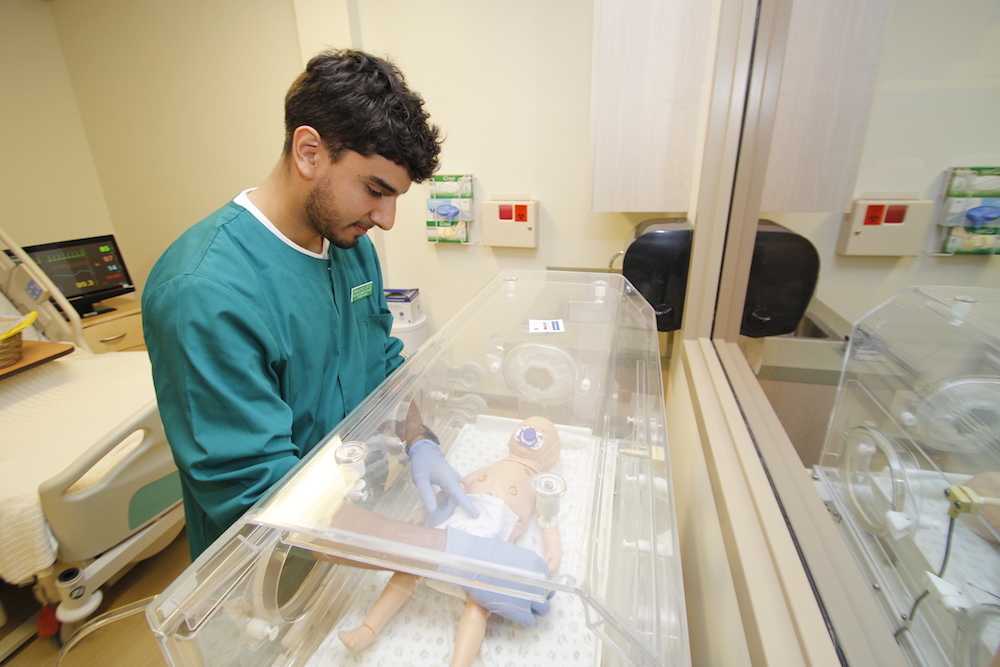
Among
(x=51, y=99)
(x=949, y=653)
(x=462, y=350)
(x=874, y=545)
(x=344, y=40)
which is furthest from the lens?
(x=51, y=99)

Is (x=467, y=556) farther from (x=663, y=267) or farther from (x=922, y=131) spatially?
(x=922, y=131)

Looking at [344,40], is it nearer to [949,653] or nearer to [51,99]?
[51,99]

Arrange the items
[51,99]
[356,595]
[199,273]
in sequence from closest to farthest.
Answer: [199,273] < [356,595] < [51,99]

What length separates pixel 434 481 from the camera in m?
0.95

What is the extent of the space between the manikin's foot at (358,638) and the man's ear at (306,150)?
2.88 ft

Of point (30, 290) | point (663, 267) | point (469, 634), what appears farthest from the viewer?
point (30, 290)

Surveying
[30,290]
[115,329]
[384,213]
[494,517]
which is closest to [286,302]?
[384,213]

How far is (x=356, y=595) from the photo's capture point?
889 millimetres

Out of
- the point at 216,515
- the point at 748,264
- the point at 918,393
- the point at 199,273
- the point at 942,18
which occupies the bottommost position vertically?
the point at 216,515

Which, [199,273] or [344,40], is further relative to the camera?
[344,40]

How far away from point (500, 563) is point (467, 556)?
0.15 ft

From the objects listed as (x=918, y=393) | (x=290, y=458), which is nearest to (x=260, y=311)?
(x=290, y=458)

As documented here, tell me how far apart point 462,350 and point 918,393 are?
1.03m

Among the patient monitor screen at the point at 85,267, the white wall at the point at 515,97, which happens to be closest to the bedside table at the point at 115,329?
the patient monitor screen at the point at 85,267
